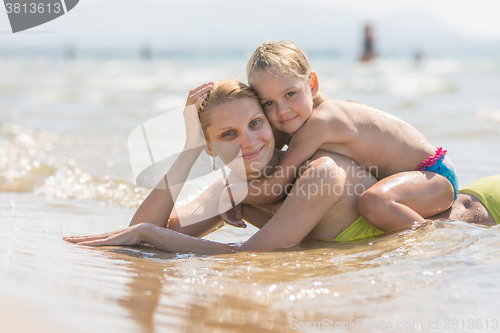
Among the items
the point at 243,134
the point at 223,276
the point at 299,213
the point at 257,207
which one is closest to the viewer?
the point at 223,276

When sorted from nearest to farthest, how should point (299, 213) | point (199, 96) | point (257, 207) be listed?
1. point (299, 213)
2. point (199, 96)
3. point (257, 207)

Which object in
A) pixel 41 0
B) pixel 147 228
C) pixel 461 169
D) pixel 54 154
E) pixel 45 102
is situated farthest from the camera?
pixel 45 102

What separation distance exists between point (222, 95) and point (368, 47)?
16.8m

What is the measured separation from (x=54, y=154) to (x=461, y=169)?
15.8 ft

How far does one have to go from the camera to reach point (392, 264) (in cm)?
236

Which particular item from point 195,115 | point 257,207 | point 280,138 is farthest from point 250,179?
point 195,115

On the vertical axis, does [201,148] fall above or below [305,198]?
above

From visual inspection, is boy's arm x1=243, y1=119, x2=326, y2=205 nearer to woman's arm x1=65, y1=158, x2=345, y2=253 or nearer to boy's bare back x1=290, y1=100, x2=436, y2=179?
boy's bare back x1=290, y1=100, x2=436, y2=179

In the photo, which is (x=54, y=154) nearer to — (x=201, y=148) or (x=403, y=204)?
(x=201, y=148)

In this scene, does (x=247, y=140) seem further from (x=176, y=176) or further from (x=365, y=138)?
(x=365, y=138)

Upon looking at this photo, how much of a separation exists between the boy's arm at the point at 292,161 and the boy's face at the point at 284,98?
0.07 metres

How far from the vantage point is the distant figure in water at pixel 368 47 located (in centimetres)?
1797

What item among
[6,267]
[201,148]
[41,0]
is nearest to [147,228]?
[201,148]

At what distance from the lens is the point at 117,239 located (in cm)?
290
